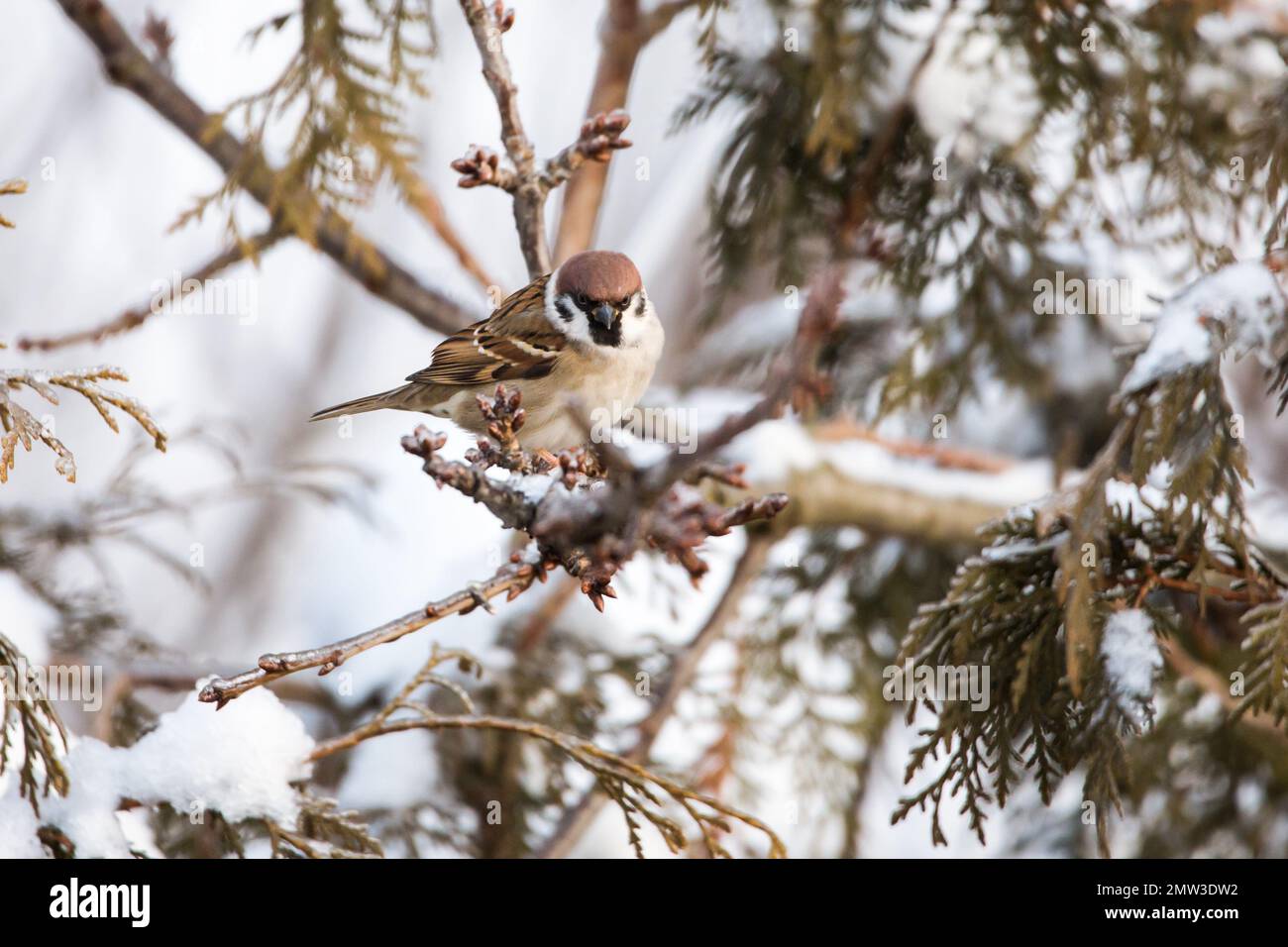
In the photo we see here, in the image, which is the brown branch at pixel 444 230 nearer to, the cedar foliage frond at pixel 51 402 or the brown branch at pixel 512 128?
the brown branch at pixel 512 128

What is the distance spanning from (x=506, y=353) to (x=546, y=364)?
11cm

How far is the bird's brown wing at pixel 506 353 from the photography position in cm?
250

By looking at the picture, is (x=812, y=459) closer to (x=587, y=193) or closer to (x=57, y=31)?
(x=587, y=193)

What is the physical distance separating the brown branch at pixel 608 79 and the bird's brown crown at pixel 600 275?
0.65 meters

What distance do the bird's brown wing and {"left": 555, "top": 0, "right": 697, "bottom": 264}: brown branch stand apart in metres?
0.40

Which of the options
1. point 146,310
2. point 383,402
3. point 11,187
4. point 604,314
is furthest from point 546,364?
point 11,187

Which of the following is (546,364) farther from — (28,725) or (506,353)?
(28,725)

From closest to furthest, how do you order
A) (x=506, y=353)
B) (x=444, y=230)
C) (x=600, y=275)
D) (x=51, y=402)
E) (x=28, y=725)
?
1. (x=51, y=402)
2. (x=28, y=725)
3. (x=600, y=275)
4. (x=506, y=353)
5. (x=444, y=230)

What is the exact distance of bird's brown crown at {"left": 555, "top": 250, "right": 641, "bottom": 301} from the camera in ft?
6.88

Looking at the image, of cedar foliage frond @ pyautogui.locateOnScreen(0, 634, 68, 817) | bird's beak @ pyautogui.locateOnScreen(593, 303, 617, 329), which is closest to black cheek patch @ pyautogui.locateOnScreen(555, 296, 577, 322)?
bird's beak @ pyautogui.locateOnScreen(593, 303, 617, 329)

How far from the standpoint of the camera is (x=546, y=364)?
98.7 inches

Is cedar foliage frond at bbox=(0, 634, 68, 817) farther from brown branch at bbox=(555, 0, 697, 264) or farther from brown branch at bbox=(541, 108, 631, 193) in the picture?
brown branch at bbox=(555, 0, 697, 264)

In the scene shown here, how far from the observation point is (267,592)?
7.25 metres

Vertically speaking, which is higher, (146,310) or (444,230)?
(444,230)
